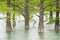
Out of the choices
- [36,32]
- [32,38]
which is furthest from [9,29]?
[32,38]

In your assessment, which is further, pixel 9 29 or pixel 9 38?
pixel 9 29

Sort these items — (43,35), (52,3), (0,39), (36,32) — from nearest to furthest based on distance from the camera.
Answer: (0,39) < (43,35) < (36,32) < (52,3)

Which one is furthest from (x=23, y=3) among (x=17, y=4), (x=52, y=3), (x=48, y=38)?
(x=48, y=38)

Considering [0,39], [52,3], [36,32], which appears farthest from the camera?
[52,3]

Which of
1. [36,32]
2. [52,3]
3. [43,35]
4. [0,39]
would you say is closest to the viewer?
[0,39]

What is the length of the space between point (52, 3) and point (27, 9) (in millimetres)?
2427

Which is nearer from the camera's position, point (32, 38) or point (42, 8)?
point (32, 38)

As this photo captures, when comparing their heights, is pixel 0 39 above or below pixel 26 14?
below

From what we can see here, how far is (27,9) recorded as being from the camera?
2452 centimetres

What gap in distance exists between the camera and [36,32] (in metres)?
22.2

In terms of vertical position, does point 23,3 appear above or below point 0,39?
above

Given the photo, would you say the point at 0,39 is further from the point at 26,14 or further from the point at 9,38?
the point at 26,14

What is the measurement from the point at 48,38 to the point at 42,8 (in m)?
3.92

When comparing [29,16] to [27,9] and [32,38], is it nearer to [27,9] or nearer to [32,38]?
[27,9]
